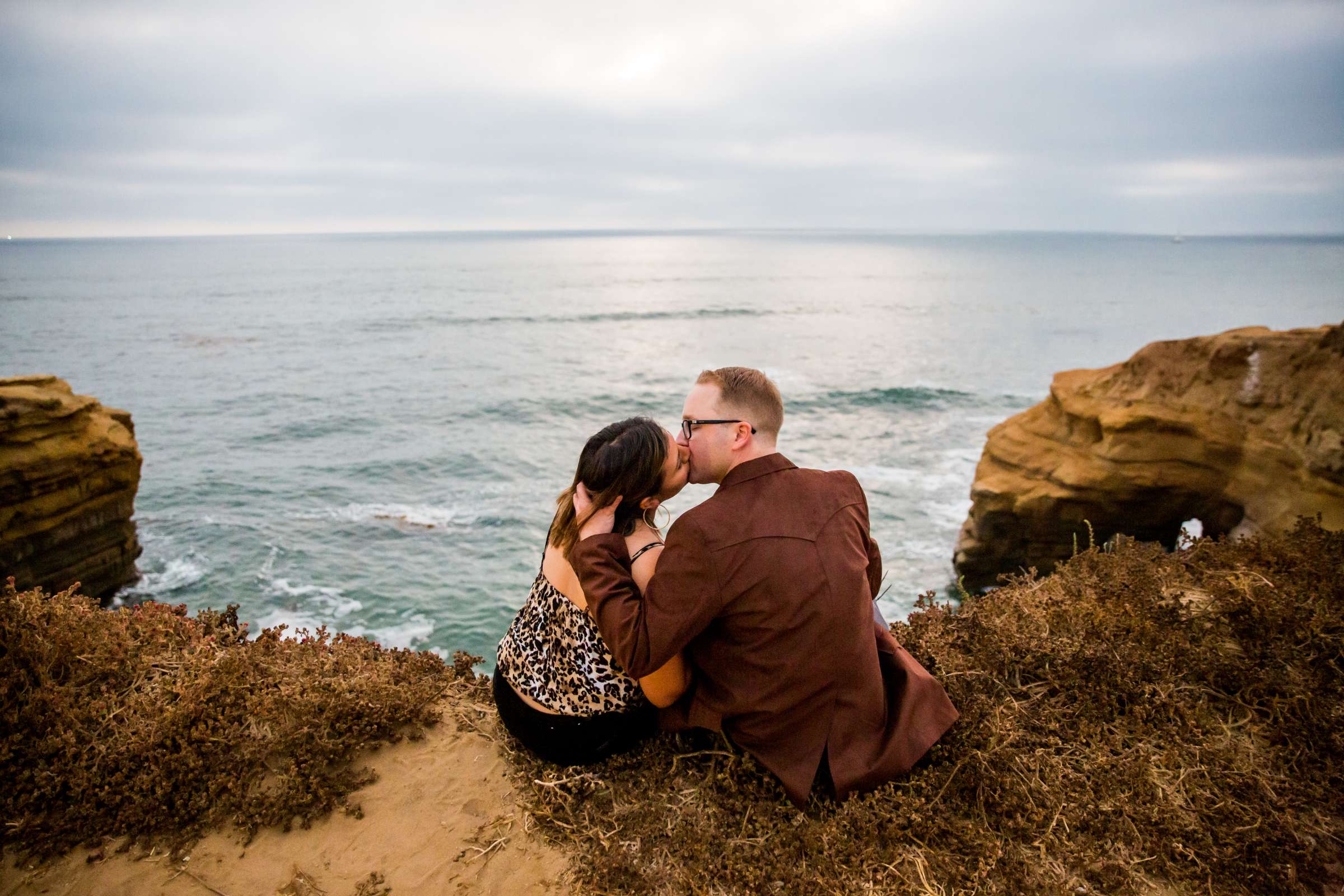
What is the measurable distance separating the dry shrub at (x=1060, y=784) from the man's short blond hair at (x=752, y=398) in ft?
6.21

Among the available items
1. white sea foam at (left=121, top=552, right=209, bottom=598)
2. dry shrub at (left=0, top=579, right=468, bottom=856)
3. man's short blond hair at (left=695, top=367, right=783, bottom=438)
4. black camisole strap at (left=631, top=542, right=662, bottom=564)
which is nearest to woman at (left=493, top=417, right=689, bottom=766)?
black camisole strap at (left=631, top=542, right=662, bottom=564)

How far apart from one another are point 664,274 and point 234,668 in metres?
105

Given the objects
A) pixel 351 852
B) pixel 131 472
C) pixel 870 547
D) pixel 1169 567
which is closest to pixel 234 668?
pixel 351 852

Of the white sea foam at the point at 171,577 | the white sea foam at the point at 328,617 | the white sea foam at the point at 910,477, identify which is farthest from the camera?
the white sea foam at the point at 910,477

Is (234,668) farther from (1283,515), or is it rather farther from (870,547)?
(1283,515)

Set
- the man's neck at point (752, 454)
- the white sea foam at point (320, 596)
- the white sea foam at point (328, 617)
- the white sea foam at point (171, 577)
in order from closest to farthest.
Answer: the man's neck at point (752, 454) < the white sea foam at point (328, 617) < the white sea foam at point (320, 596) < the white sea foam at point (171, 577)

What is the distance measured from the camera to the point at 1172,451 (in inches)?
425

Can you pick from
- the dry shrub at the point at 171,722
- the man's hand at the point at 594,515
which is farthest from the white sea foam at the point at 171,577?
the man's hand at the point at 594,515

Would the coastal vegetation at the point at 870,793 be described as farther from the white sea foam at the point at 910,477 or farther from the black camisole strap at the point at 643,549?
the white sea foam at the point at 910,477

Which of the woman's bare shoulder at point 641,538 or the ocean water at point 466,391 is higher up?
the woman's bare shoulder at point 641,538

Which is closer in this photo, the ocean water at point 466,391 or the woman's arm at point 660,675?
the woman's arm at point 660,675

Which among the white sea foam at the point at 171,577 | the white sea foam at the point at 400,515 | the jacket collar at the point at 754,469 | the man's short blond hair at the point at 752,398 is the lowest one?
the white sea foam at the point at 400,515

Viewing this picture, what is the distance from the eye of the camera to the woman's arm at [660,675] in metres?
3.20

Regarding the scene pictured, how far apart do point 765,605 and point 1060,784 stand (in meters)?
2.22
